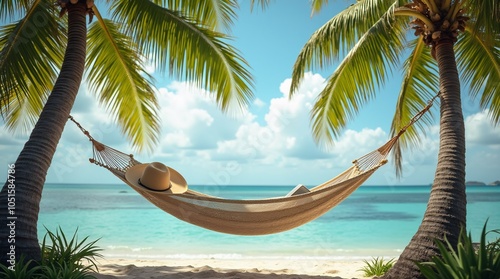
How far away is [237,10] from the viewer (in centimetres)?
326

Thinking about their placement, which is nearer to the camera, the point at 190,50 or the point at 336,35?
the point at 190,50

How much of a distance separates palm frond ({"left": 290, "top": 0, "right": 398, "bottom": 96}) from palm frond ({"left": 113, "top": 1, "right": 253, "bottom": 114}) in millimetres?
660

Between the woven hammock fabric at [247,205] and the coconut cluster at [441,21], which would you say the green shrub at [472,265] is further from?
the coconut cluster at [441,21]

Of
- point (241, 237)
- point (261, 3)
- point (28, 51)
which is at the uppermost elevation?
point (261, 3)

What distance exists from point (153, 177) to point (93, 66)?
4.20 ft

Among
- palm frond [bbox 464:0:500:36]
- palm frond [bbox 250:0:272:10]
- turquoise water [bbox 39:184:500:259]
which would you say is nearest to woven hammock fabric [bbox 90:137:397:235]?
palm frond [bbox 464:0:500:36]

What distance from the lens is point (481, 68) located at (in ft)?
11.5

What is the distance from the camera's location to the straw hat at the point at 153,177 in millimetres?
2754

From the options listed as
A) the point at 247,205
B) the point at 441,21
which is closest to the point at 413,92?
the point at 441,21

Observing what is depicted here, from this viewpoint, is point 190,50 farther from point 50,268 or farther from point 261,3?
point 50,268

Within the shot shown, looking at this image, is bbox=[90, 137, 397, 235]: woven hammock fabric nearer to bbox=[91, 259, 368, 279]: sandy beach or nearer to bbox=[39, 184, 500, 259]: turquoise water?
bbox=[91, 259, 368, 279]: sandy beach

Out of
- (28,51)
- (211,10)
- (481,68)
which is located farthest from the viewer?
(481,68)

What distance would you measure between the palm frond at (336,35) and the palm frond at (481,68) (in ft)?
2.26

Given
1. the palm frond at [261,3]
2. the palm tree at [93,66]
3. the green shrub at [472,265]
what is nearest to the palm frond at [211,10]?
the palm tree at [93,66]
